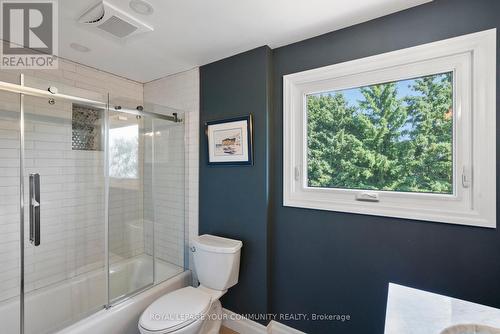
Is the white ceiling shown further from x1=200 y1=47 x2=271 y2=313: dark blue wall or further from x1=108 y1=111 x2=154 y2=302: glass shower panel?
x1=108 y1=111 x2=154 y2=302: glass shower panel

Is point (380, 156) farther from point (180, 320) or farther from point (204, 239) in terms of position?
point (180, 320)

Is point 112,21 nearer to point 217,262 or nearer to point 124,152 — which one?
point 124,152

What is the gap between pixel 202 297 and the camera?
171 cm

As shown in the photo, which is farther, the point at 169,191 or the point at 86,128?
the point at 169,191

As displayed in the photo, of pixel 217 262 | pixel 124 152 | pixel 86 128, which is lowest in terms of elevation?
pixel 217 262

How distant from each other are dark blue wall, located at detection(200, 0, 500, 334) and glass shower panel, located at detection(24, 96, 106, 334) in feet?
3.42

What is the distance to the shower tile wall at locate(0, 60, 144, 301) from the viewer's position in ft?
5.86

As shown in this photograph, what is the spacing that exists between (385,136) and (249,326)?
1780 mm

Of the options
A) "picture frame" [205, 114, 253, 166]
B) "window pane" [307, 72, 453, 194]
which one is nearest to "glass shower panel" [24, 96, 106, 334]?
"picture frame" [205, 114, 253, 166]

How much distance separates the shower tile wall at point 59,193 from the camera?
1786 mm

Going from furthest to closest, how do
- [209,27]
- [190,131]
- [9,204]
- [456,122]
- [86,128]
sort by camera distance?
1. [190,131]
2. [86,128]
3. [9,204]
4. [209,27]
5. [456,122]

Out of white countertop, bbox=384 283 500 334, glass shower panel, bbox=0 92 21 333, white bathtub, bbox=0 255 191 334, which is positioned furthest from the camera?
glass shower panel, bbox=0 92 21 333

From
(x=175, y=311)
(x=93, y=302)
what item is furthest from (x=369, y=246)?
(x=93, y=302)

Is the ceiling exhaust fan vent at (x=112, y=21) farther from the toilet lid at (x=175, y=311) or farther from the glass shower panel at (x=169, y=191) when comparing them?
the toilet lid at (x=175, y=311)
